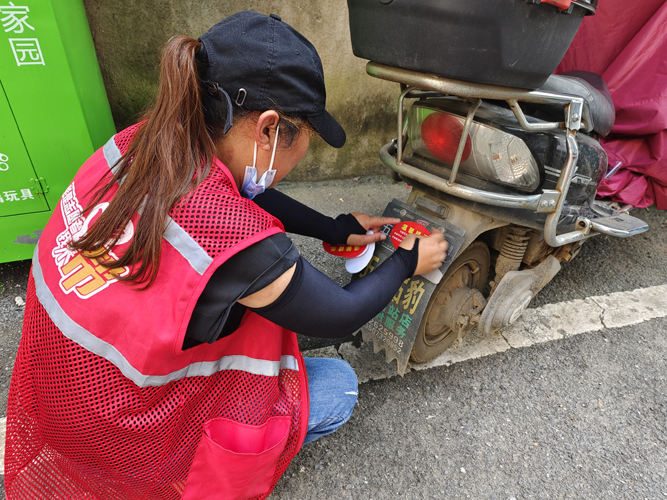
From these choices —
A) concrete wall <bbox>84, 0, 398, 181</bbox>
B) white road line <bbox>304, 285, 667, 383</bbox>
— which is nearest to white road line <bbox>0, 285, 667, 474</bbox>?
white road line <bbox>304, 285, 667, 383</bbox>

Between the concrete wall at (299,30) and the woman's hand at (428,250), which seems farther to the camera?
the concrete wall at (299,30)

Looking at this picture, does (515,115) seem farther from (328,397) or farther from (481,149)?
(328,397)

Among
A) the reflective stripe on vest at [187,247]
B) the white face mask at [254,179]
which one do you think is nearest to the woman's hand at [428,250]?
the white face mask at [254,179]

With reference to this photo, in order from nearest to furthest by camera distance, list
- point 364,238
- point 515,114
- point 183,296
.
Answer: point 183,296 → point 515,114 → point 364,238

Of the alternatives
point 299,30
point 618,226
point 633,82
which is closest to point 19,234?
point 299,30

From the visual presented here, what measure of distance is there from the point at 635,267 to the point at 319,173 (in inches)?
94.1

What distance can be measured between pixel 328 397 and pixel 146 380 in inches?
26.5

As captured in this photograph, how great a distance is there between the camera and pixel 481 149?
60.6 inches

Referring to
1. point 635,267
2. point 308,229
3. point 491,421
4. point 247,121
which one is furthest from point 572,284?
point 247,121

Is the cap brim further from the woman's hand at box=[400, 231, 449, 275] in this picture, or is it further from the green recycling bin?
the green recycling bin

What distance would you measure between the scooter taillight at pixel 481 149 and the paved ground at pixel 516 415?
956 mm

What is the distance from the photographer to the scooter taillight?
1513 mm

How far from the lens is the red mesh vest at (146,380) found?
950 mm

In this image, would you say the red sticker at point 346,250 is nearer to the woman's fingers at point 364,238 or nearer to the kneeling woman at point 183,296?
the woman's fingers at point 364,238
